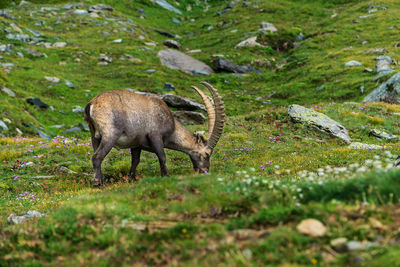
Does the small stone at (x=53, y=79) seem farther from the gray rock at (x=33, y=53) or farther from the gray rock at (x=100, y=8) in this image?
the gray rock at (x=100, y=8)

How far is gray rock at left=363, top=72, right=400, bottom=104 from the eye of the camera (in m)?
26.6

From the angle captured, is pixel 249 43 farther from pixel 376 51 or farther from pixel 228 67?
pixel 376 51

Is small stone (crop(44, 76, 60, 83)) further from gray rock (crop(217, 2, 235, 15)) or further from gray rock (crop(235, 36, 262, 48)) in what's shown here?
gray rock (crop(217, 2, 235, 15))

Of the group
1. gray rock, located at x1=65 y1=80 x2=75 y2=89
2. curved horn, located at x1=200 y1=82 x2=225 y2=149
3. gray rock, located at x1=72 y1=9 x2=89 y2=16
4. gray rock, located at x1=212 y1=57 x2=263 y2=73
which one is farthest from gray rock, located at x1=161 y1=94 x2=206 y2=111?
gray rock, located at x1=72 y1=9 x2=89 y2=16

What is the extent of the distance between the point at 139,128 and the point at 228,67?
1339 inches

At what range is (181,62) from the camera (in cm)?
4653

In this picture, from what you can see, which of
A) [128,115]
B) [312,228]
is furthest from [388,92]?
[312,228]

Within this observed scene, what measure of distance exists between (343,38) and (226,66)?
18.6m

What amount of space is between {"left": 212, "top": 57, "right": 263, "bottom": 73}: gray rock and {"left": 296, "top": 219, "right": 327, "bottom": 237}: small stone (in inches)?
1588

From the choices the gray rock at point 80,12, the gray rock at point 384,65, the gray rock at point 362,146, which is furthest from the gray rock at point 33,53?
the gray rock at point 384,65

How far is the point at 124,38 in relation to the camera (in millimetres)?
52375

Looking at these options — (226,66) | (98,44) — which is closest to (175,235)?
(226,66)

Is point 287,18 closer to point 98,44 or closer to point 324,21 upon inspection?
point 324,21

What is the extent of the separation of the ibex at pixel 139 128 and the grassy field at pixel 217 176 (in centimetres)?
107
